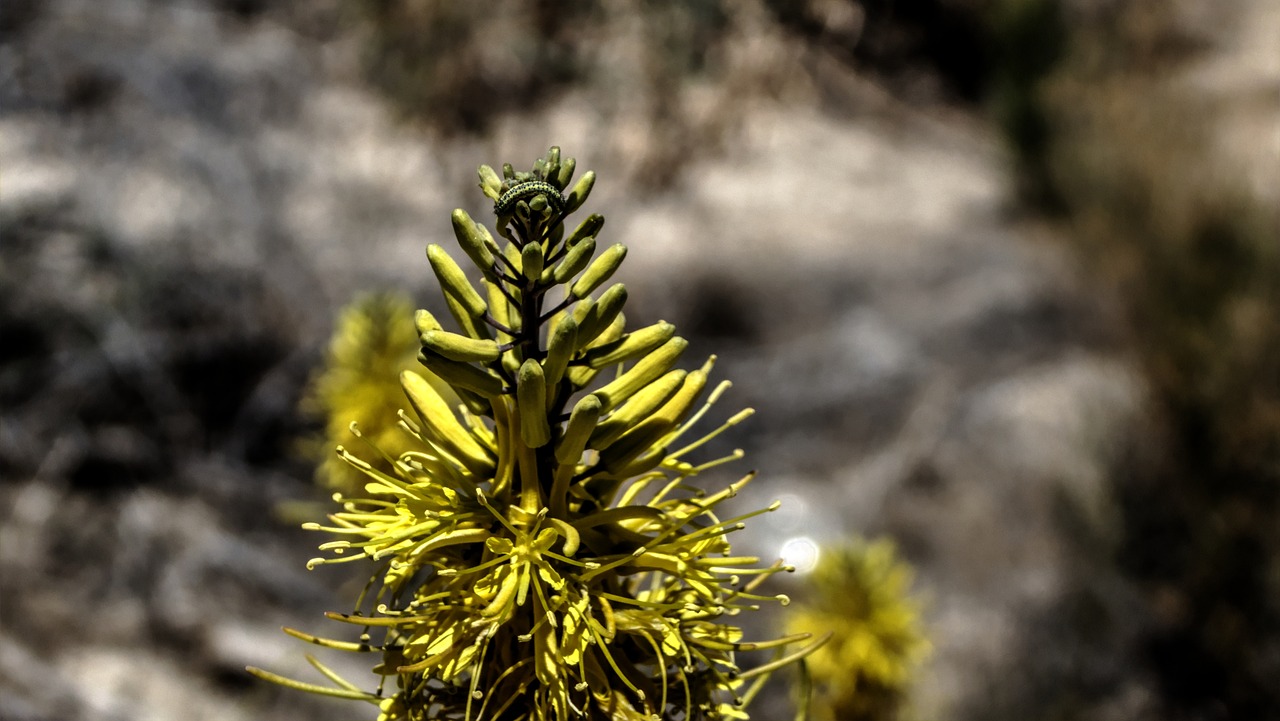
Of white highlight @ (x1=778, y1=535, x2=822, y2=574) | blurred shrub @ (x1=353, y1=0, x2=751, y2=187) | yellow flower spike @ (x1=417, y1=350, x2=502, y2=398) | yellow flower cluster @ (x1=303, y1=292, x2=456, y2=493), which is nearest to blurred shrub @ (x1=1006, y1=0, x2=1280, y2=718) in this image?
white highlight @ (x1=778, y1=535, x2=822, y2=574)

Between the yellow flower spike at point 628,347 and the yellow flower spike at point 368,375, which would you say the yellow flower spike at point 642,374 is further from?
the yellow flower spike at point 368,375

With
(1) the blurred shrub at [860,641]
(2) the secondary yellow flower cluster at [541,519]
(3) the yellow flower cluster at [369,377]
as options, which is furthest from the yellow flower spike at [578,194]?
(1) the blurred shrub at [860,641]

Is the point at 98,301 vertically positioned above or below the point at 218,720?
above

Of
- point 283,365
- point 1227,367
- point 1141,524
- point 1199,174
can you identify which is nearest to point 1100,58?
point 1199,174

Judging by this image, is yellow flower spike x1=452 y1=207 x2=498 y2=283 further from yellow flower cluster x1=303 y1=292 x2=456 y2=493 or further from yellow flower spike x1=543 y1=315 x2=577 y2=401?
yellow flower cluster x1=303 y1=292 x2=456 y2=493

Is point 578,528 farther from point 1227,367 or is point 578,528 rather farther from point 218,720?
point 1227,367
